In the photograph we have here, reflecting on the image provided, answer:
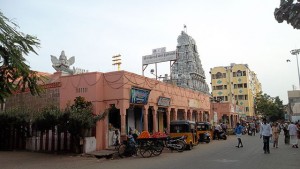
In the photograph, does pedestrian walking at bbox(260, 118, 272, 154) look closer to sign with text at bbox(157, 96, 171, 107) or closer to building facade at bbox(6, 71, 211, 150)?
building facade at bbox(6, 71, 211, 150)

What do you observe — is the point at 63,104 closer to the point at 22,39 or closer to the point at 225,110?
the point at 22,39

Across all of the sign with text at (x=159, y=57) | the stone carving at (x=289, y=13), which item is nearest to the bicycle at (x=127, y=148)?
the stone carving at (x=289, y=13)

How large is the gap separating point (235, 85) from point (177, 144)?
75.4 m

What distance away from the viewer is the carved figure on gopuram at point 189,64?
2372 inches

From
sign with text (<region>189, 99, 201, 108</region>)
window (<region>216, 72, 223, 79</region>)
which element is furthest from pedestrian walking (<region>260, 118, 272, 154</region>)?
window (<region>216, 72, 223, 79</region>)

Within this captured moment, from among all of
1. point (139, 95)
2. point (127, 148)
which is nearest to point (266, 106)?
point (139, 95)

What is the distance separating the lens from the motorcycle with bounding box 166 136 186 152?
789 inches

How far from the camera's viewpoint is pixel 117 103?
2097 cm

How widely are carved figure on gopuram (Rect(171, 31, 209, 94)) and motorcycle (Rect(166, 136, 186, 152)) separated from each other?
3836 cm

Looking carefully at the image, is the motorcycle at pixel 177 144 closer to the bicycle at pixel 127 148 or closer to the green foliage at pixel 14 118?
the bicycle at pixel 127 148

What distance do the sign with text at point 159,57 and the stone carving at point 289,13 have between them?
2860 cm

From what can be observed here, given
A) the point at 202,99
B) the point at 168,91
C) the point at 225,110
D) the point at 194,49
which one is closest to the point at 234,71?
the point at 194,49

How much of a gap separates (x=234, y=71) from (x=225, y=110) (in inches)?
1642

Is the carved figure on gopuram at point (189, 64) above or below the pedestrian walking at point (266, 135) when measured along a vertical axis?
above
